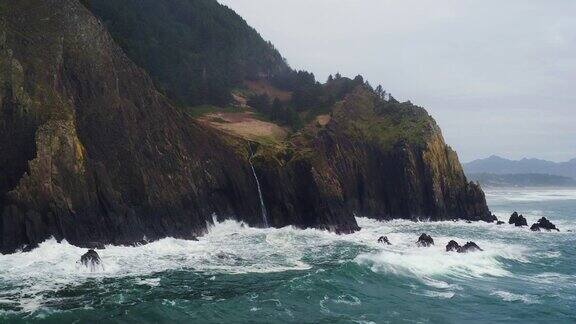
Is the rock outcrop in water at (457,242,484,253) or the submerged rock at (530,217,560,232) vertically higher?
the submerged rock at (530,217,560,232)

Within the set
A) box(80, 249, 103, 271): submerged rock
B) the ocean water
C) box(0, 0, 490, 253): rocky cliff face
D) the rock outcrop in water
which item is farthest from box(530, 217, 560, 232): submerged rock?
box(80, 249, 103, 271): submerged rock

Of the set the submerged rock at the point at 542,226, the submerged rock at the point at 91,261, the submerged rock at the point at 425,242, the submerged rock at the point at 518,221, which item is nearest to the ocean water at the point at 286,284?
the submerged rock at the point at 91,261

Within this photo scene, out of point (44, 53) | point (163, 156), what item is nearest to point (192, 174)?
point (163, 156)

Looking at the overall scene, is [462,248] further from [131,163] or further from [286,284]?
[131,163]

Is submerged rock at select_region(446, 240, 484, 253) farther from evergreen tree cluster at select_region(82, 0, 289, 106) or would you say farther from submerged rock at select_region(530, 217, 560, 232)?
evergreen tree cluster at select_region(82, 0, 289, 106)

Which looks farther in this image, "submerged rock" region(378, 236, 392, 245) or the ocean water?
"submerged rock" region(378, 236, 392, 245)

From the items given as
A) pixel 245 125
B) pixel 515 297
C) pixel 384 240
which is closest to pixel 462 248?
pixel 384 240

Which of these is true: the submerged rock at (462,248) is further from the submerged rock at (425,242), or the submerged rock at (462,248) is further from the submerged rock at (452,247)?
the submerged rock at (425,242)

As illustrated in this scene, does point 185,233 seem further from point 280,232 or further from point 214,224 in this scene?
point 280,232
